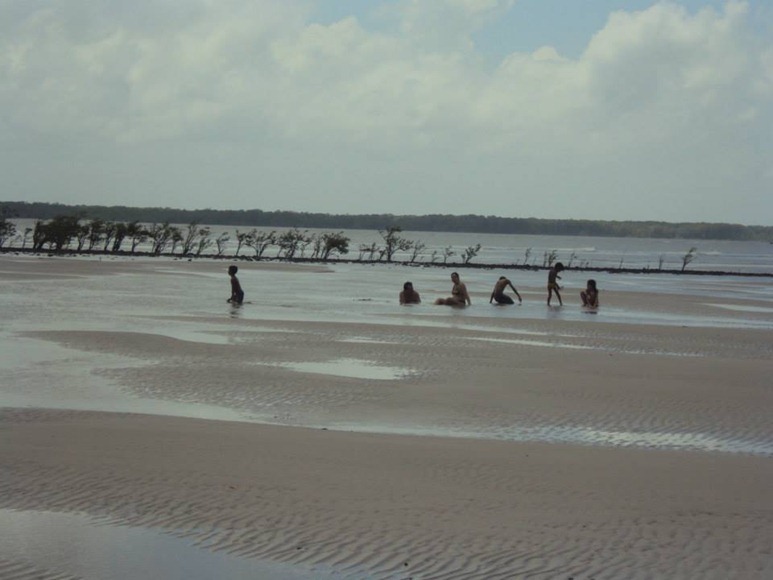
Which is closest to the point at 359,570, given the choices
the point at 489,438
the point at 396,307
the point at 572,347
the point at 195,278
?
the point at 489,438

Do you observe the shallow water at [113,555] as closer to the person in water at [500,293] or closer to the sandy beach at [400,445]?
the sandy beach at [400,445]

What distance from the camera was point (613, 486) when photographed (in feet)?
31.2

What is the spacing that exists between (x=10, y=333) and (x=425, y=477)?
1469 centimetres

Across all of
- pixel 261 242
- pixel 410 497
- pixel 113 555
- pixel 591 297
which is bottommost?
pixel 113 555

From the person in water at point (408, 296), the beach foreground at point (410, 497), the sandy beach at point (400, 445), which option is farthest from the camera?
the person in water at point (408, 296)

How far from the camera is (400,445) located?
11180mm

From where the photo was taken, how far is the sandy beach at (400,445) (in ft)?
25.3

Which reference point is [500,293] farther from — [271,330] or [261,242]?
[261,242]

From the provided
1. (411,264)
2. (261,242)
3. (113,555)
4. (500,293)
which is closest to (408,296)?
(500,293)

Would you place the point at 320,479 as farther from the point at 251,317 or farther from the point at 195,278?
the point at 195,278

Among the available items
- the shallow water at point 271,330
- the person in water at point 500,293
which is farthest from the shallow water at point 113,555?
the person in water at point 500,293

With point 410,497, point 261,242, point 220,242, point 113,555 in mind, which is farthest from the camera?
point 220,242

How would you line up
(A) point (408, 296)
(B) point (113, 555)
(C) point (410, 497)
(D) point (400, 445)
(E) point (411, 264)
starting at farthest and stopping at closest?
(E) point (411, 264) → (A) point (408, 296) → (D) point (400, 445) → (C) point (410, 497) → (B) point (113, 555)

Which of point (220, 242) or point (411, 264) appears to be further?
point (220, 242)
